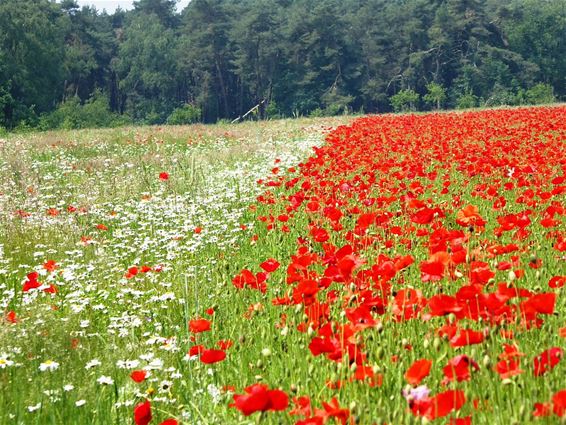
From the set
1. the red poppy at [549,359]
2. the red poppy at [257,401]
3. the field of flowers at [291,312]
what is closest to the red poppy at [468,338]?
the field of flowers at [291,312]

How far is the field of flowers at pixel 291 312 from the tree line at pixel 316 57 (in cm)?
5489

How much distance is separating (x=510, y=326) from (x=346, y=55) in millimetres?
69054

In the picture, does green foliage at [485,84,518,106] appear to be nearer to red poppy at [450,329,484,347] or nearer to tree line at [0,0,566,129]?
tree line at [0,0,566,129]

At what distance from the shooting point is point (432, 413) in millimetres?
1713

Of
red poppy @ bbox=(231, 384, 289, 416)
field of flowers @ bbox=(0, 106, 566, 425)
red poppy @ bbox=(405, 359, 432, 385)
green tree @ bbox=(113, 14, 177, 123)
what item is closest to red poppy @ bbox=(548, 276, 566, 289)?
field of flowers @ bbox=(0, 106, 566, 425)

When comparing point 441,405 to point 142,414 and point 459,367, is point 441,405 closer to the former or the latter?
point 459,367

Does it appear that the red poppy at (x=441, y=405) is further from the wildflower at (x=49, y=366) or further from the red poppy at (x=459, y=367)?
the wildflower at (x=49, y=366)

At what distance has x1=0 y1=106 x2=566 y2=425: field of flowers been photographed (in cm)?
220

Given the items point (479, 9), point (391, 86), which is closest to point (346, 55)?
point (391, 86)

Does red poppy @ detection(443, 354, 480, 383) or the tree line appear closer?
red poppy @ detection(443, 354, 480, 383)

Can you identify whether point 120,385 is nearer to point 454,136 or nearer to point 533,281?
point 533,281

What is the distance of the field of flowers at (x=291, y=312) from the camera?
2203 millimetres

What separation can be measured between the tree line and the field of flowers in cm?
5489

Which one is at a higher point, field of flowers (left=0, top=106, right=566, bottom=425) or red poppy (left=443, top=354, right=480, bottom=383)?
red poppy (left=443, top=354, right=480, bottom=383)
